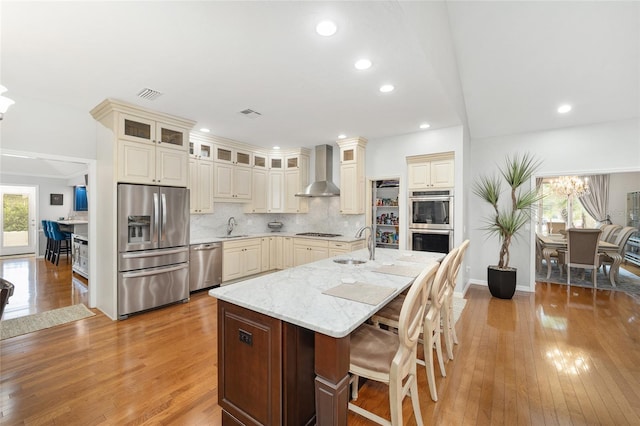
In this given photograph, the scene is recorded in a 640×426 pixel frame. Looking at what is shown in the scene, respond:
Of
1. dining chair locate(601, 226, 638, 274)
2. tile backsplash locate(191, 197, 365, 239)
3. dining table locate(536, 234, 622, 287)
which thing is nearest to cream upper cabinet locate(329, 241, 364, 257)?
tile backsplash locate(191, 197, 365, 239)

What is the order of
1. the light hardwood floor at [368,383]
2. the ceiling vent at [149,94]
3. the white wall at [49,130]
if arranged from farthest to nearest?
the white wall at [49,130]
the ceiling vent at [149,94]
the light hardwood floor at [368,383]

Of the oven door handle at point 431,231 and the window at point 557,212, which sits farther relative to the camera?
the window at point 557,212

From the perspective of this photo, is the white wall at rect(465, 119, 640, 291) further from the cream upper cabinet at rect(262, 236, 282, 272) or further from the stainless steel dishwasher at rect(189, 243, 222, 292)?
the stainless steel dishwasher at rect(189, 243, 222, 292)

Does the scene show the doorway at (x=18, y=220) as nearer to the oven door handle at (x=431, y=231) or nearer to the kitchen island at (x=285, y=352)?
the kitchen island at (x=285, y=352)

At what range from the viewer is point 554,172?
4.46 m

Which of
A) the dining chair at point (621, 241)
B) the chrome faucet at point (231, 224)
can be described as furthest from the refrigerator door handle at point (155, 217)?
the dining chair at point (621, 241)

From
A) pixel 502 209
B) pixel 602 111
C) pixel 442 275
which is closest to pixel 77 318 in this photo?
pixel 442 275

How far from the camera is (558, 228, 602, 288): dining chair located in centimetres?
465

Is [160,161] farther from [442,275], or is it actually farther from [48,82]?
[442,275]

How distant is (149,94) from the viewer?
3068mm

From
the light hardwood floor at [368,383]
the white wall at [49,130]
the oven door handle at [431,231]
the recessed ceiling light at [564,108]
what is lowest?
the light hardwood floor at [368,383]

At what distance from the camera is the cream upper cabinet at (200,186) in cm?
448

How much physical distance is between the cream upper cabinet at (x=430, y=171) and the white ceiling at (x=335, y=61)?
542 millimetres

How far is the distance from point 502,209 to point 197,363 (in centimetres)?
513
